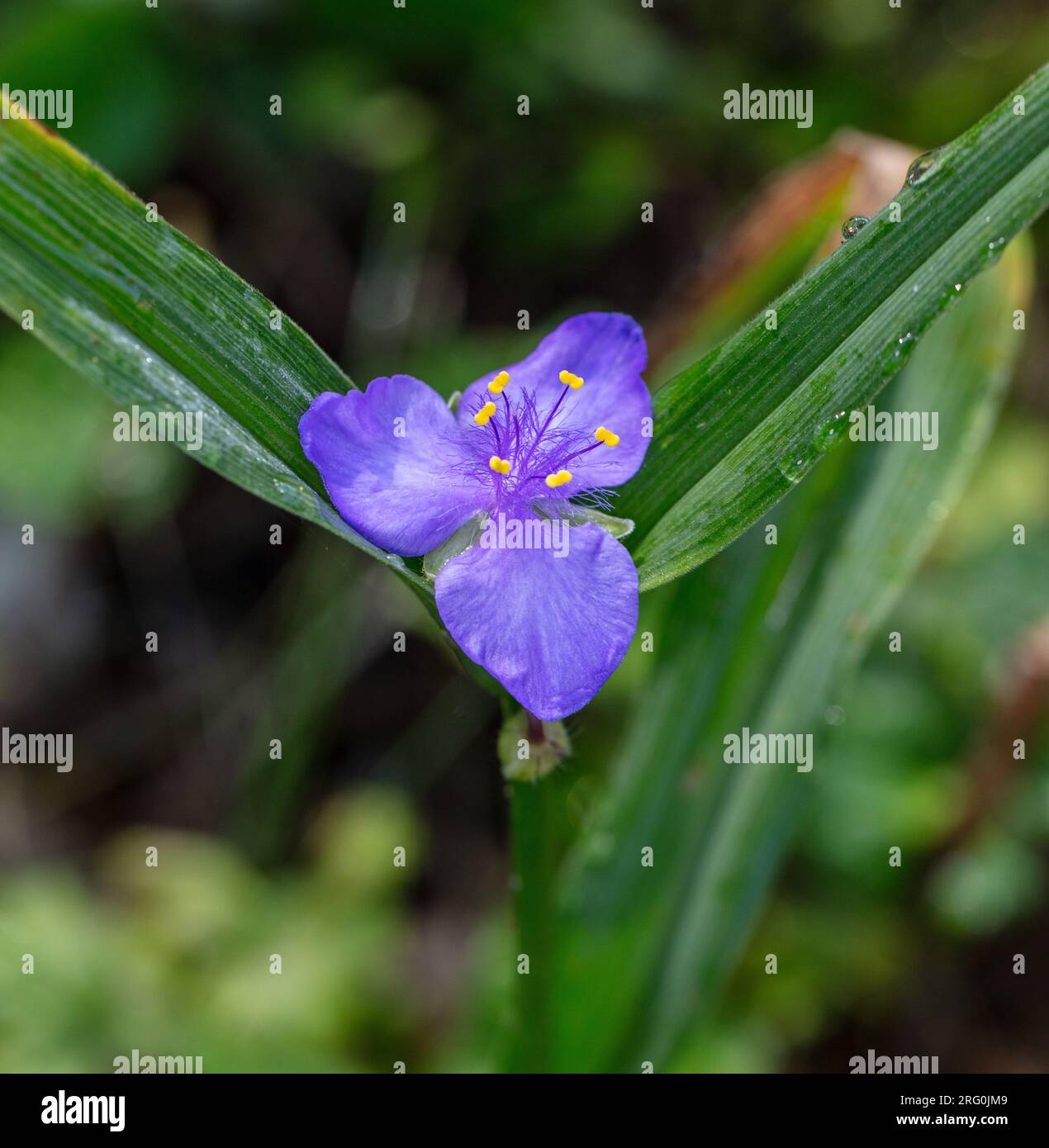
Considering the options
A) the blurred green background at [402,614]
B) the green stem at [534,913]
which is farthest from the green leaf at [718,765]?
the green stem at [534,913]

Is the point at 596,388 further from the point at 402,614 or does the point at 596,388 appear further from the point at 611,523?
the point at 402,614

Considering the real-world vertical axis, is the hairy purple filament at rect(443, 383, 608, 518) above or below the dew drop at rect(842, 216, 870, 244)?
below

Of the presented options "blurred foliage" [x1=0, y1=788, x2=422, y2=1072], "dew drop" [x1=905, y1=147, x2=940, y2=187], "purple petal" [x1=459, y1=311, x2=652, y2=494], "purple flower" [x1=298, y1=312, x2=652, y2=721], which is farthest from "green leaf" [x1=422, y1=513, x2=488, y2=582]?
"blurred foliage" [x1=0, y1=788, x2=422, y2=1072]

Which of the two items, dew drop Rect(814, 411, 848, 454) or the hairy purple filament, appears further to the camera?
the hairy purple filament

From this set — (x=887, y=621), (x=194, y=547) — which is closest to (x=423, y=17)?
(x=194, y=547)

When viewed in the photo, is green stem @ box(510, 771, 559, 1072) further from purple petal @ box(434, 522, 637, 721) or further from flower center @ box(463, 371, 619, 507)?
flower center @ box(463, 371, 619, 507)

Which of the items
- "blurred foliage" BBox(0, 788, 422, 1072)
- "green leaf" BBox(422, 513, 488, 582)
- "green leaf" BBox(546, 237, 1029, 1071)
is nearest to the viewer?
"green leaf" BBox(422, 513, 488, 582)
